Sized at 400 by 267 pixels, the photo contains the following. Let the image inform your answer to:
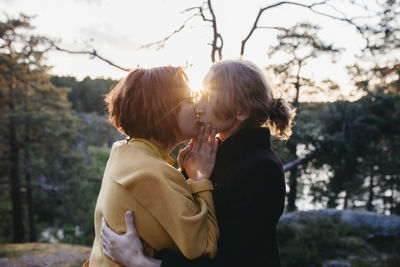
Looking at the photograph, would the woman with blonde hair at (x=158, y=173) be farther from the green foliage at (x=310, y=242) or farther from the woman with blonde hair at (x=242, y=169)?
the green foliage at (x=310, y=242)

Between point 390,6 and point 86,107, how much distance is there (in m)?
33.7

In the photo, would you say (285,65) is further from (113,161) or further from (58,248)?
(113,161)

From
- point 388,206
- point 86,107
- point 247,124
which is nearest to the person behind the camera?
point 247,124

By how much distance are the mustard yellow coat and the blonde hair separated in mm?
534

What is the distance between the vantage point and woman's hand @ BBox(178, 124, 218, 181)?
1.62 meters

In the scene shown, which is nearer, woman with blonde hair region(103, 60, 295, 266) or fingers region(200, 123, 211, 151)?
woman with blonde hair region(103, 60, 295, 266)

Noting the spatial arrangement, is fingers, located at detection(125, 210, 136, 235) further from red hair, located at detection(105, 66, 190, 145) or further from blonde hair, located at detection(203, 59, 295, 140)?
blonde hair, located at detection(203, 59, 295, 140)

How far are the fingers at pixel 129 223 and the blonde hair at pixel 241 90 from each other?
800 mm

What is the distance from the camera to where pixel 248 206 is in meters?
1.45

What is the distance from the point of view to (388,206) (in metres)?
17.8

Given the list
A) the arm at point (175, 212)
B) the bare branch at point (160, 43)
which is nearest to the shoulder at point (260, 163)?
the arm at point (175, 212)

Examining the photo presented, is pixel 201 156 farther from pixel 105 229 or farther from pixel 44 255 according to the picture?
pixel 44 255

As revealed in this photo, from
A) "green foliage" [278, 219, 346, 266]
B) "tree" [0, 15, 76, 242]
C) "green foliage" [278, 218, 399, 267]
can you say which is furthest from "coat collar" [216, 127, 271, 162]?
"tree" [0, 15, 76, 242]

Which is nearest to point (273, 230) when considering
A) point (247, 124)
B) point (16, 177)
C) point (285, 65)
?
point (247, 124)
